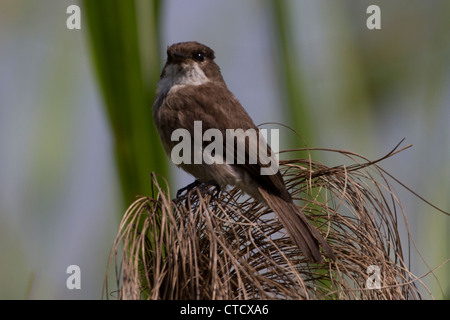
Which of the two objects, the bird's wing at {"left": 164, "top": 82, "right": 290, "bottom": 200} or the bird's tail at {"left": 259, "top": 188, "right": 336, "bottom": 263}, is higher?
the bird's wing at {"left": 164, "top": 82, "right": 290, "bottom": 200}

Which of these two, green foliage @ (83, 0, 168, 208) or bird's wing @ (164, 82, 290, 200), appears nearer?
green foliage @ (83, 0, 168, 208)

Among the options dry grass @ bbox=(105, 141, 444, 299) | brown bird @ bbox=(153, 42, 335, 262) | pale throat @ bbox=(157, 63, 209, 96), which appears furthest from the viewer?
pale throat @ bbox=(157, 63, 209, 96)

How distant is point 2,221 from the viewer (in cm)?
383

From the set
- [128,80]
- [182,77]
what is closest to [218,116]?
[182,77]

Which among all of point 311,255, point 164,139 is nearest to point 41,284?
point 164,139

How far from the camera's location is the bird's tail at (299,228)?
3.00 meters

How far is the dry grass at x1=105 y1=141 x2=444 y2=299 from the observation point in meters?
2.71

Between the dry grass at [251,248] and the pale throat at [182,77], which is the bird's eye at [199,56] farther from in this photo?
the dry grass at [251,248]

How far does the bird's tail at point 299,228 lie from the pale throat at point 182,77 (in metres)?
1.02

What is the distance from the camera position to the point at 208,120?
12.7ft

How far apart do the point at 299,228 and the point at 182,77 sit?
1465 millimetres

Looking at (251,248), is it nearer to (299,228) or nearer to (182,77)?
(299,228)

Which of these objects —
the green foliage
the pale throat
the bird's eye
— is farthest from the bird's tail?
the bird's eye

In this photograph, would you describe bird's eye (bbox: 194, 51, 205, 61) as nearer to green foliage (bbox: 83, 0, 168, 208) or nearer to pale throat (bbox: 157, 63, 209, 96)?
pale throat (bbox: 157, 63, 209, 96)
